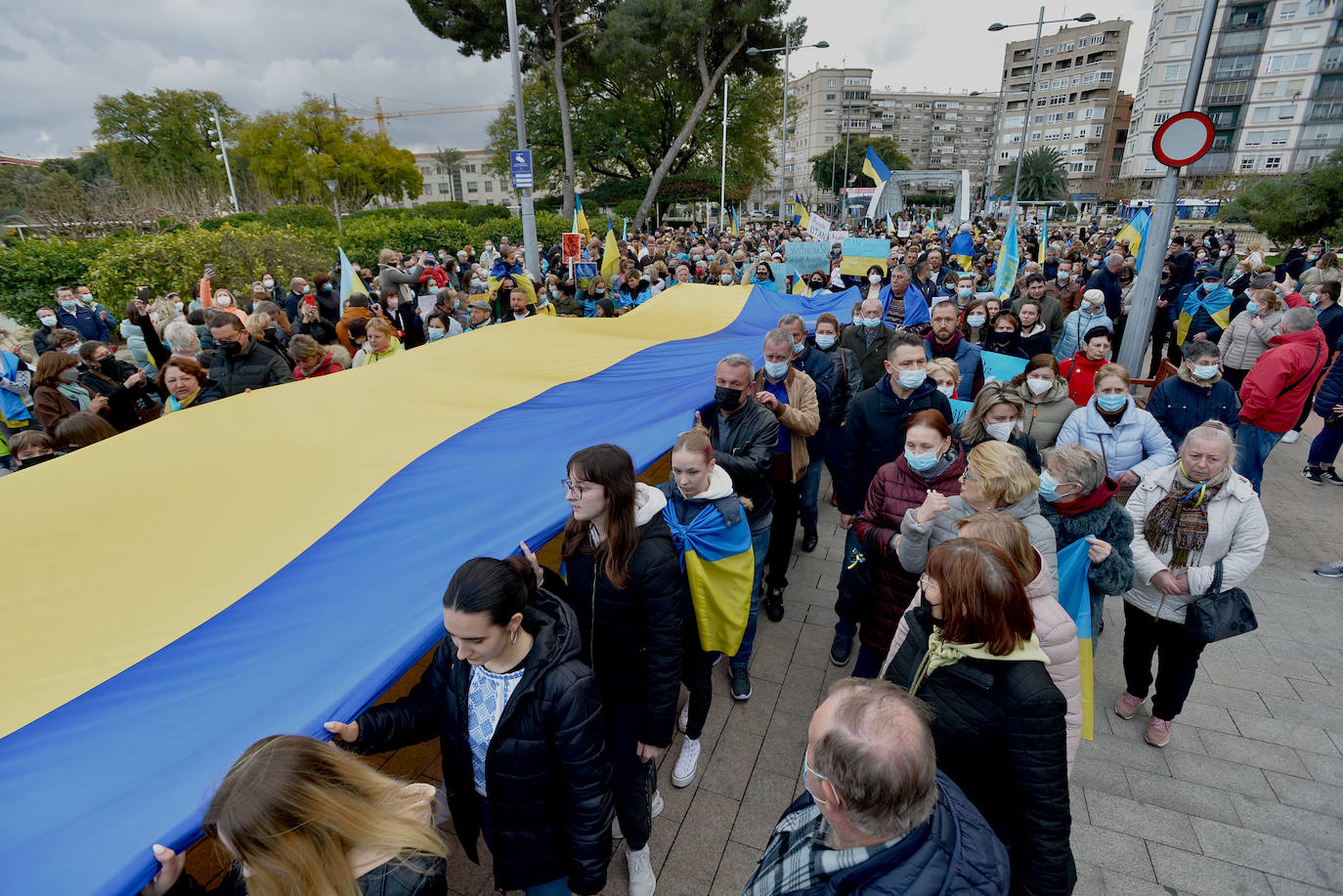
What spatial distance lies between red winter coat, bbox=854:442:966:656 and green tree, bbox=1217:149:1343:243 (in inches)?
1001

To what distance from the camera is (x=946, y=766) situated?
6.85ft

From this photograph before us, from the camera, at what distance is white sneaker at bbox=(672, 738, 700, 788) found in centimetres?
335

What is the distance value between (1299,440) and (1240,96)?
227 feet

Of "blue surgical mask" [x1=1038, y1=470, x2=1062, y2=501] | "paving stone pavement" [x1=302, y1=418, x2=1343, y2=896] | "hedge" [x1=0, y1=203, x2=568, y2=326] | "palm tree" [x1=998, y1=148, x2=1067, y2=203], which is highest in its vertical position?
"palm tree" [x1=998, y1=148, x2=1067, y2=203]

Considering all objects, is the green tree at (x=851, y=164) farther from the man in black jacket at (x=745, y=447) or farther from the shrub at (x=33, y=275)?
the man in black jacket at (x=745, y=447)

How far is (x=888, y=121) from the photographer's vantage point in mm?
114250

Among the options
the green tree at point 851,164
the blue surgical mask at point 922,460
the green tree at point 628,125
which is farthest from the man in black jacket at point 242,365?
the green tree at point 851,164

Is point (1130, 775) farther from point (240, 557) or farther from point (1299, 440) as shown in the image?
point (1299, 440)

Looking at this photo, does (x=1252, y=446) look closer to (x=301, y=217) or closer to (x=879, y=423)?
(x=879, y=423)

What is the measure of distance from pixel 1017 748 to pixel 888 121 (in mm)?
132245

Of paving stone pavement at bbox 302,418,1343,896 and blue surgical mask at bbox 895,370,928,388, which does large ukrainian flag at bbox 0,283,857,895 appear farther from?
blue surgical mask at bbox 895,370,928,388

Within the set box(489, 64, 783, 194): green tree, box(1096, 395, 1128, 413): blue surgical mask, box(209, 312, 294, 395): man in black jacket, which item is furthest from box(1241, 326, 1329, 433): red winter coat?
box(489, 64, 783, 194): green tree

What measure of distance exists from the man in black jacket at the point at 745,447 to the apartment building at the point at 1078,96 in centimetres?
8294

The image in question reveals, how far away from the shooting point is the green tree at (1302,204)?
779 inches
